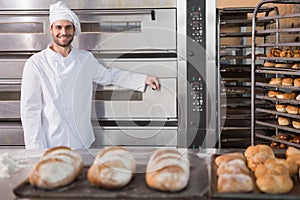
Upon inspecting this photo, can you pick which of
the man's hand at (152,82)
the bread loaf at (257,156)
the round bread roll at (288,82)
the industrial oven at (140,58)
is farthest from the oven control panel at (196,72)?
the bread loaf at (257,156)

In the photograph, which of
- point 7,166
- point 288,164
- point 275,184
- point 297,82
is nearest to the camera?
point 275,184

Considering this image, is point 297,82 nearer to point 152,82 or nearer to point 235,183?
point 152,82

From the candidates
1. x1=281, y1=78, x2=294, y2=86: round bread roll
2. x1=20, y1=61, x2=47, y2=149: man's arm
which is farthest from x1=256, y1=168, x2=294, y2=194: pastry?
x1=20, y1=61, x2=47, y2=149: man's arm

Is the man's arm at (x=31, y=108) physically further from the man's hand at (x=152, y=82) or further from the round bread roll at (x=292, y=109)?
the round bread roll at (x=292, y=109)

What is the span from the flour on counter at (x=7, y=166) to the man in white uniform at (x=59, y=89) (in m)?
1.05

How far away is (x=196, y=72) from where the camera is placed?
2.78 m

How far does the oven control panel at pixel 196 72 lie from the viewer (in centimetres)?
269

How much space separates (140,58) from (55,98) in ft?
1.86

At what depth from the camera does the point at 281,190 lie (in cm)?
108

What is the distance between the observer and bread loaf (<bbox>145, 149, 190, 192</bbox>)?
3.58 ft

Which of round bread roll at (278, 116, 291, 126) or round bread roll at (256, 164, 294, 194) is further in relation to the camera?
round bread roll at (278, 116, 291, 126)

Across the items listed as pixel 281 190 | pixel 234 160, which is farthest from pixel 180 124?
pixel 281 190

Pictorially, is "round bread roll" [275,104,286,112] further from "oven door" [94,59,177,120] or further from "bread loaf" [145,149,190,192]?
"bread loaf" [145,149,190,192]

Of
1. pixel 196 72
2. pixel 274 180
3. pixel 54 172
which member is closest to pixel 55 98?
pixel 196 72
